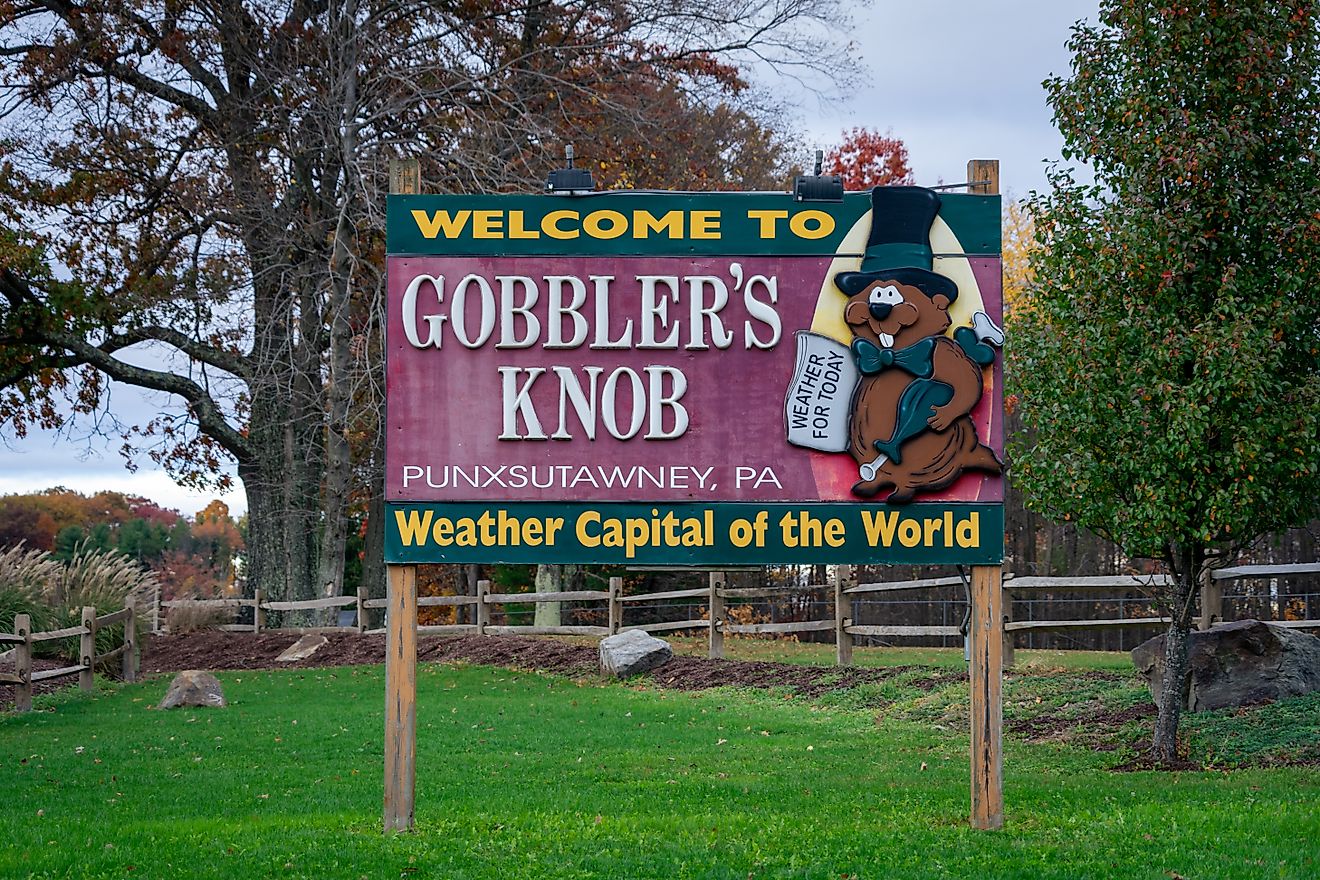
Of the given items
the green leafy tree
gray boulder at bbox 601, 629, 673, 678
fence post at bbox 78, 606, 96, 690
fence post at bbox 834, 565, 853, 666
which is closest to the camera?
the green leafy tree

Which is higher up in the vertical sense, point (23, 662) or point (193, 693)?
point (23, 662)

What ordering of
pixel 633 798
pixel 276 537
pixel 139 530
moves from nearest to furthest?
pixel 633 798, pixel 276 537, pixel 139 530

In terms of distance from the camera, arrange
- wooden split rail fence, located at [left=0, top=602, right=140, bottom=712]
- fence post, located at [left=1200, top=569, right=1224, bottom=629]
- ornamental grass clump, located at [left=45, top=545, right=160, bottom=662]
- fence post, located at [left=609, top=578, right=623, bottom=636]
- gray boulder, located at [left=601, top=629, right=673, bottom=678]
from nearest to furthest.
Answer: fence post, located at [left=1200, top=569, right=1224, bottom=629] → wooden split rail fence, located at [left=0, top=602, right=140, bottom=712] → gray boulder, located at [left=601, top=629, right=673, bottom=678] → ornamental grass clump, located at [left=45, top=545, right=160, bottom=662] → fence post, located at [left=609, top=578, right=623, bottom=636]

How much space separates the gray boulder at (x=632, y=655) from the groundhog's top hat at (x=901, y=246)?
38.5 feet

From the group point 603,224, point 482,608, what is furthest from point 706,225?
point 482,608

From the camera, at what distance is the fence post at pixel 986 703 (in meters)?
7.54

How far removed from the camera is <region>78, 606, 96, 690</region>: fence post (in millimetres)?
17578

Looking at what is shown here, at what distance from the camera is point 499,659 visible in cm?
2125

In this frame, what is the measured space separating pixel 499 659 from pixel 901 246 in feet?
48.3

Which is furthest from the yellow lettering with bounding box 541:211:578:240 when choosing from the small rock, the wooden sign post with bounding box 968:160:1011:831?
the small rock

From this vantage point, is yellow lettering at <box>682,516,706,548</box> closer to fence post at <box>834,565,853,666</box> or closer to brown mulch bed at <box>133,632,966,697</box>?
brown mulch bed at <box>133,632,966,697</box>

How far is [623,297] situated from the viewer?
7.90m

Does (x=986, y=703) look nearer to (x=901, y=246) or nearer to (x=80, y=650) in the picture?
(x=901, y=246)

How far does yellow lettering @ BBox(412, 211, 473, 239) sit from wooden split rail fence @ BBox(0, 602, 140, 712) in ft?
31.3
